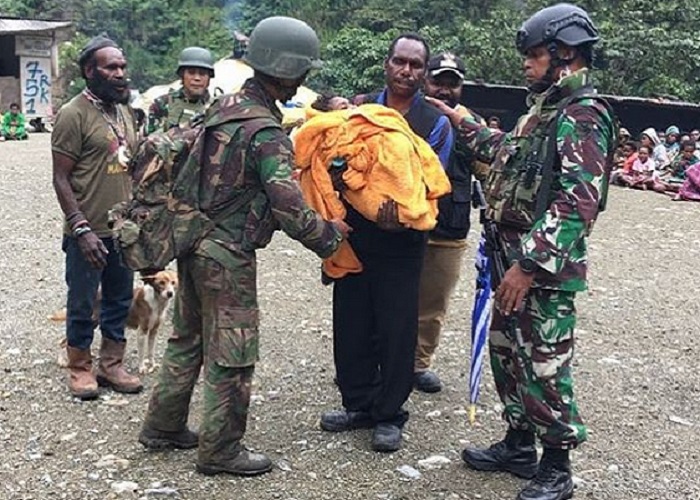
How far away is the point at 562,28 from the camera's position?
3.71m

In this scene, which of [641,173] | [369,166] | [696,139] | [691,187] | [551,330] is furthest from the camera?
[696,139]

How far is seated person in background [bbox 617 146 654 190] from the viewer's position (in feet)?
55.7

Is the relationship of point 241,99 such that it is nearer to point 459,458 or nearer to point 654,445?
point 459,458

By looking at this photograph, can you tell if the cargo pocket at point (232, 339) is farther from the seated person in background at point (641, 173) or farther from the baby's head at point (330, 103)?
the seated person in background at point (641, 173)

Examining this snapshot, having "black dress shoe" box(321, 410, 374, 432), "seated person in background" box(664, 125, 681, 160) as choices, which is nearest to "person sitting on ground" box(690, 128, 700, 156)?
"seated person in background" box(664, 125, 681, 160)

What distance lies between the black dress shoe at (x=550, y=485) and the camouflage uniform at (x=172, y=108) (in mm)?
4596

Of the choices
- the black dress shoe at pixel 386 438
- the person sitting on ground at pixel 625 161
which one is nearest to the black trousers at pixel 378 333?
the black dress shoe at pixel 386 438

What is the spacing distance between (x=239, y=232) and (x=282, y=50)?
2.69 feet

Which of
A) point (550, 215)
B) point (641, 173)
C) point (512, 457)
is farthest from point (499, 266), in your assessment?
point (641, 173)

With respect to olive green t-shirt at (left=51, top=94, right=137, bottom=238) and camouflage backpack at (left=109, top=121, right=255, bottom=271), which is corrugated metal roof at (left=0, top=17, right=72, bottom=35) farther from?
camouflage backpack at (left=109, top=121, right=255, bottom=271)

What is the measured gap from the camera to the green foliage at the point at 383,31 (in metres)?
22.2

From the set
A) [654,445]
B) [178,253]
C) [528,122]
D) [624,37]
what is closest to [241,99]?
[178,253]

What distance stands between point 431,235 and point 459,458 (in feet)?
4.39

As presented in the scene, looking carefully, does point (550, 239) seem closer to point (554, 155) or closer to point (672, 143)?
point (554, 155)
